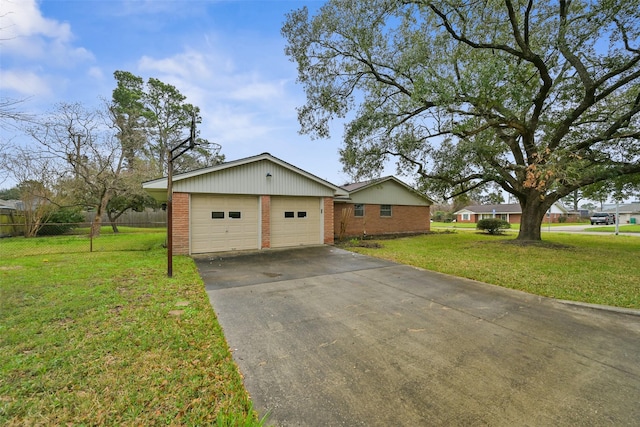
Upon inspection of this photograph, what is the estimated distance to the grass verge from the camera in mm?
5484

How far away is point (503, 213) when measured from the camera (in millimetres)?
42875

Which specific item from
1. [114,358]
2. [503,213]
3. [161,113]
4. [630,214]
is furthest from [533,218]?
[630,214]

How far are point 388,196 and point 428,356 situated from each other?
50.3ft

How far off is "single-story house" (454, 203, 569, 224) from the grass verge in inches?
1286

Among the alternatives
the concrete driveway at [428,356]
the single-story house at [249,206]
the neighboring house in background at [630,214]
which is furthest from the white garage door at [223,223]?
the neighboring house in background at [630,214]

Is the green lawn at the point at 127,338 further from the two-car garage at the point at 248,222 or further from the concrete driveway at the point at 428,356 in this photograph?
the two-car garage at the point at 248,222

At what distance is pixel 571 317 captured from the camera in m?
4.28

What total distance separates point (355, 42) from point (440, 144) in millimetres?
6145

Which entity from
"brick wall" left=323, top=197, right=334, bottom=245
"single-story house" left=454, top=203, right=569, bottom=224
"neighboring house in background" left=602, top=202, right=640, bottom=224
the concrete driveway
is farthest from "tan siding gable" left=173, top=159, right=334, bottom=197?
"neighboring house in background" left=602, top=202, right=640, bottom=224

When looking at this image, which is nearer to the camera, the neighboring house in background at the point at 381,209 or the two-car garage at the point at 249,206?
the two-car garage at the point at 249,206

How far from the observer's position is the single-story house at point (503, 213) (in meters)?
41.7

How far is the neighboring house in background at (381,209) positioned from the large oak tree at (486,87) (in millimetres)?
3169

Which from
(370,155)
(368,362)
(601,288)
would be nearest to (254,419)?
(368,362)

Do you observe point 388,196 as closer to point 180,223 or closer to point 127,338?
point 180,223
